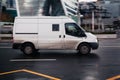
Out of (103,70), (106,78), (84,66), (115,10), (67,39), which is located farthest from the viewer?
(115,10)

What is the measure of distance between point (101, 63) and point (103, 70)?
6.01 feet

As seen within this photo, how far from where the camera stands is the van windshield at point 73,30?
1606 cm

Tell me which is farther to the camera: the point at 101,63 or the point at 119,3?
the point at 119,3

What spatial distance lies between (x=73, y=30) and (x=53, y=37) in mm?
1119

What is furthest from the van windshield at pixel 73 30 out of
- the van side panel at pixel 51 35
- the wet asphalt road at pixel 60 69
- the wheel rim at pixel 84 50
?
the wet asphalt road at pixel 60 69

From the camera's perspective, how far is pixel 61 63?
13.2 meters

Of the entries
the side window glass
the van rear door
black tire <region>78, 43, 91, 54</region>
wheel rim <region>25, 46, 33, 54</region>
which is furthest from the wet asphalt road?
the side window glass

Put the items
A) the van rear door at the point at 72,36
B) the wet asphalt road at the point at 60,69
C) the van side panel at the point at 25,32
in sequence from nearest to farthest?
1. the wet asphalt road at the point at 60,69
2. the van rear door at the point at 72,36
3. the van side panel at the point at 25,32

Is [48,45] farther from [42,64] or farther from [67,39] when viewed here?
[42,64]

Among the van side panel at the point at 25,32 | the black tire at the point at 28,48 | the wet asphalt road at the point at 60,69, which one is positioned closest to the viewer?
the wet asphalt road at the point at 60,69

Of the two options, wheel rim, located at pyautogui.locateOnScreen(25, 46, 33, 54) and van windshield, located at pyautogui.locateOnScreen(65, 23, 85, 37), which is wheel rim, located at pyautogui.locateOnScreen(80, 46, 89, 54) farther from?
wheel rim, located at pyautogui.locateOnScreen(25, 46, 33, 54)

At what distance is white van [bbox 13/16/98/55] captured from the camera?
16.0 m

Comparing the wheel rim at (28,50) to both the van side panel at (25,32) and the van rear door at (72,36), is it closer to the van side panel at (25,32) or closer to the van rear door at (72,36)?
the van side panel at (25,32)

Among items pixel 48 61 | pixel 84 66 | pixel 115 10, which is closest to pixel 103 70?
pixel 84 66
